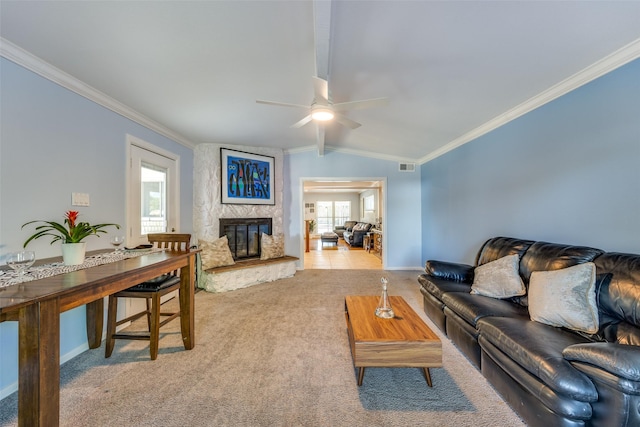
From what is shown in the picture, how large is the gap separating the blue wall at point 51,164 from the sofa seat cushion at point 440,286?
3.43m

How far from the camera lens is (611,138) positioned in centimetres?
203

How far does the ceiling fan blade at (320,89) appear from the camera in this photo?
7.05 ft

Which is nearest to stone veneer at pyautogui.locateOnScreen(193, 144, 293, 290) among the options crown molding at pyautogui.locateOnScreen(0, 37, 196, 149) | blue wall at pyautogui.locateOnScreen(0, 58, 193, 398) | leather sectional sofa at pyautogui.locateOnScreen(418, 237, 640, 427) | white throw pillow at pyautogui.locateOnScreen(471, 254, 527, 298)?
crown molding at pyautogui.locateOnScreen(0, 37, 196, 149)

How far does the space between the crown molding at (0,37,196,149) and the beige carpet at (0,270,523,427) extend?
2388 mm

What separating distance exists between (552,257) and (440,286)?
0.96 meters

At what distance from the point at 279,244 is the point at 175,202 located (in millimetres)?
2017

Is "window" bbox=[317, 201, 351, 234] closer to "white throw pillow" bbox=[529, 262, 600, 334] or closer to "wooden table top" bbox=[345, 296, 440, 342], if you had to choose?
"wooden table top" bbox=[345, 296, 440, 342]

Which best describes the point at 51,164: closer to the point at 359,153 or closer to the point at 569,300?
the point at 569,300

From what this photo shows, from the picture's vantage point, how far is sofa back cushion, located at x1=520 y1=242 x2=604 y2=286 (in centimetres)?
195

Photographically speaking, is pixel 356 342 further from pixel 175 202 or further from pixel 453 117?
pixel 175 202

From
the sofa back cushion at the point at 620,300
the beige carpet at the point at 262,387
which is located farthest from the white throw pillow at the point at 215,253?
the sofa back cushion at the point at 620,300

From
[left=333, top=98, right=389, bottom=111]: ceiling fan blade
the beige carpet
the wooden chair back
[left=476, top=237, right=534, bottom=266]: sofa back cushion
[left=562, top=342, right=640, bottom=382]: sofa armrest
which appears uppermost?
[left=333, top=98, right=389, bottom=111]: ceiling fan blade

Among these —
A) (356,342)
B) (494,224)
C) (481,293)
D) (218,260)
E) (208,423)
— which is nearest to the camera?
(208,423)

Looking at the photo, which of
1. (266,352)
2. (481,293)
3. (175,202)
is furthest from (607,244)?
(175,202)
